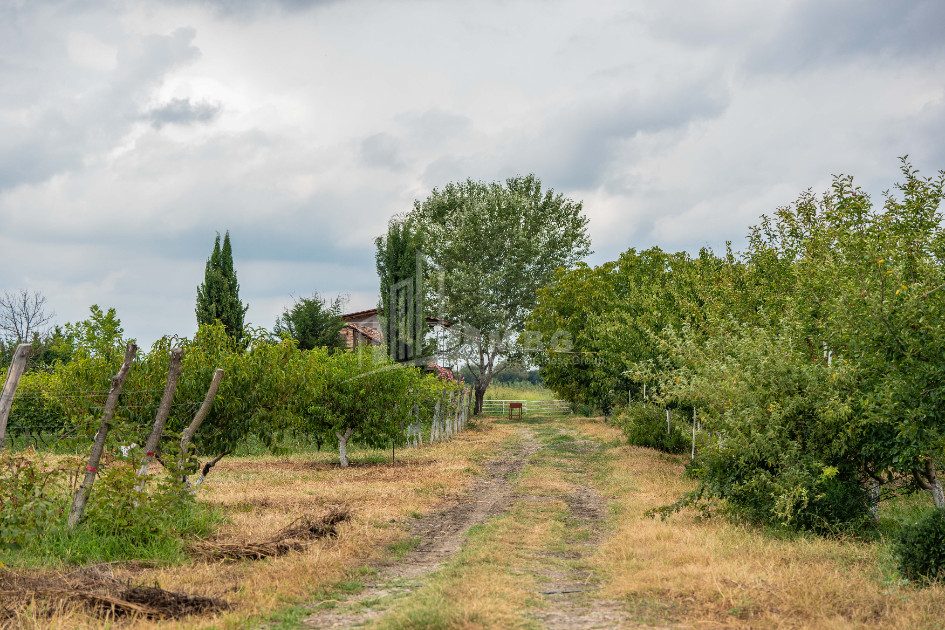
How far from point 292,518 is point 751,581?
6697 millimetres

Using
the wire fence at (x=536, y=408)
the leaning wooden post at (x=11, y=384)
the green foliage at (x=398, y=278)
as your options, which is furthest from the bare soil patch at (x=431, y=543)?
the wire fence at (x=536, y=408)

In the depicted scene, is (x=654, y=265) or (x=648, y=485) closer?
(x=648, y=485)

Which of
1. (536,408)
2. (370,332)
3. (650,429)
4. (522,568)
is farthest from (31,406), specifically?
(536,408)

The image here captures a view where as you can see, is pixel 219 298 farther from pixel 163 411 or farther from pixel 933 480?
pixel 933 480

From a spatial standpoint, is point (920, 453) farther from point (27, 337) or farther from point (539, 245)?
point (27, 337)

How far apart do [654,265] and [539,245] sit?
1709 centimetres

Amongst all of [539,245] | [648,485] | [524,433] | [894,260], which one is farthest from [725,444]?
[539,245]

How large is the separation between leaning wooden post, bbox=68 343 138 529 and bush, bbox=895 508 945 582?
9.05m

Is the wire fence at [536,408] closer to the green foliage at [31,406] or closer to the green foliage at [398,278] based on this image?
the green foliage at [398,278]

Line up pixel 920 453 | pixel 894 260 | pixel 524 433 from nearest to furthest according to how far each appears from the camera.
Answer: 1. pixel 920 453
2. pixel 894 260
3. pixel 524 433

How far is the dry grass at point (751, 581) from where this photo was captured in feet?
21.0

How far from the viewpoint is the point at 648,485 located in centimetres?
1557

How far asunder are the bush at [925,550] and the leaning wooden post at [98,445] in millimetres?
9045

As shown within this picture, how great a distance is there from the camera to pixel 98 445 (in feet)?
29.2
